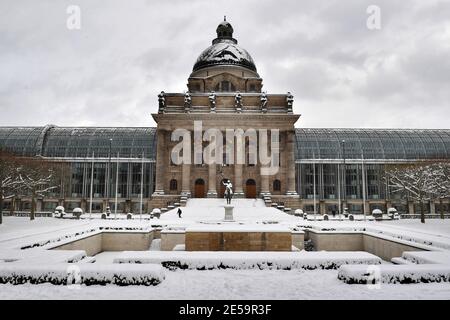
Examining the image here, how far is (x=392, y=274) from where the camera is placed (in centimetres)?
1276

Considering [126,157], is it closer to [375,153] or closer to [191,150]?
[191,150]

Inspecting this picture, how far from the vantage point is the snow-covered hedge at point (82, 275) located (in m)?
12.5

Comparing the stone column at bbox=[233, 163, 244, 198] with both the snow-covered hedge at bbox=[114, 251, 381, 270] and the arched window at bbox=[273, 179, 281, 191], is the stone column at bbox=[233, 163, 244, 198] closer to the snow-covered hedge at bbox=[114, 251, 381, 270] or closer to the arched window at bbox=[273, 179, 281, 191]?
the arched window at bbox=[273, 179, 281, 191]

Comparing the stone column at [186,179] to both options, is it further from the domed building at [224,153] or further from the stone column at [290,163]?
the stone column at [290,163]

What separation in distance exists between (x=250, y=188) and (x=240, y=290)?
1945 inches

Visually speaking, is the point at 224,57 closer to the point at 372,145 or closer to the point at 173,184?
the point at 173,184

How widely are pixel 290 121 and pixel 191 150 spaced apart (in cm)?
1742

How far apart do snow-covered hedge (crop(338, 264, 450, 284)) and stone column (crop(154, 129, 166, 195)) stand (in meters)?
48.1

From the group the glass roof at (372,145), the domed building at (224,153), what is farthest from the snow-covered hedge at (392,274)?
the glass roof at (372,145)

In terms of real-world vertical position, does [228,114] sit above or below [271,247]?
above

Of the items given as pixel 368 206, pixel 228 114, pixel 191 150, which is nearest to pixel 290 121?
Result: pixel 228 114

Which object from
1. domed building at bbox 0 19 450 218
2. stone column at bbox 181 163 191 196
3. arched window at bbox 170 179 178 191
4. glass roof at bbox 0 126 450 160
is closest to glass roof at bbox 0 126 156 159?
glass roof at bbox 0 126 450 160

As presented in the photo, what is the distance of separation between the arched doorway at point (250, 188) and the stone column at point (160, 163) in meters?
14.2
